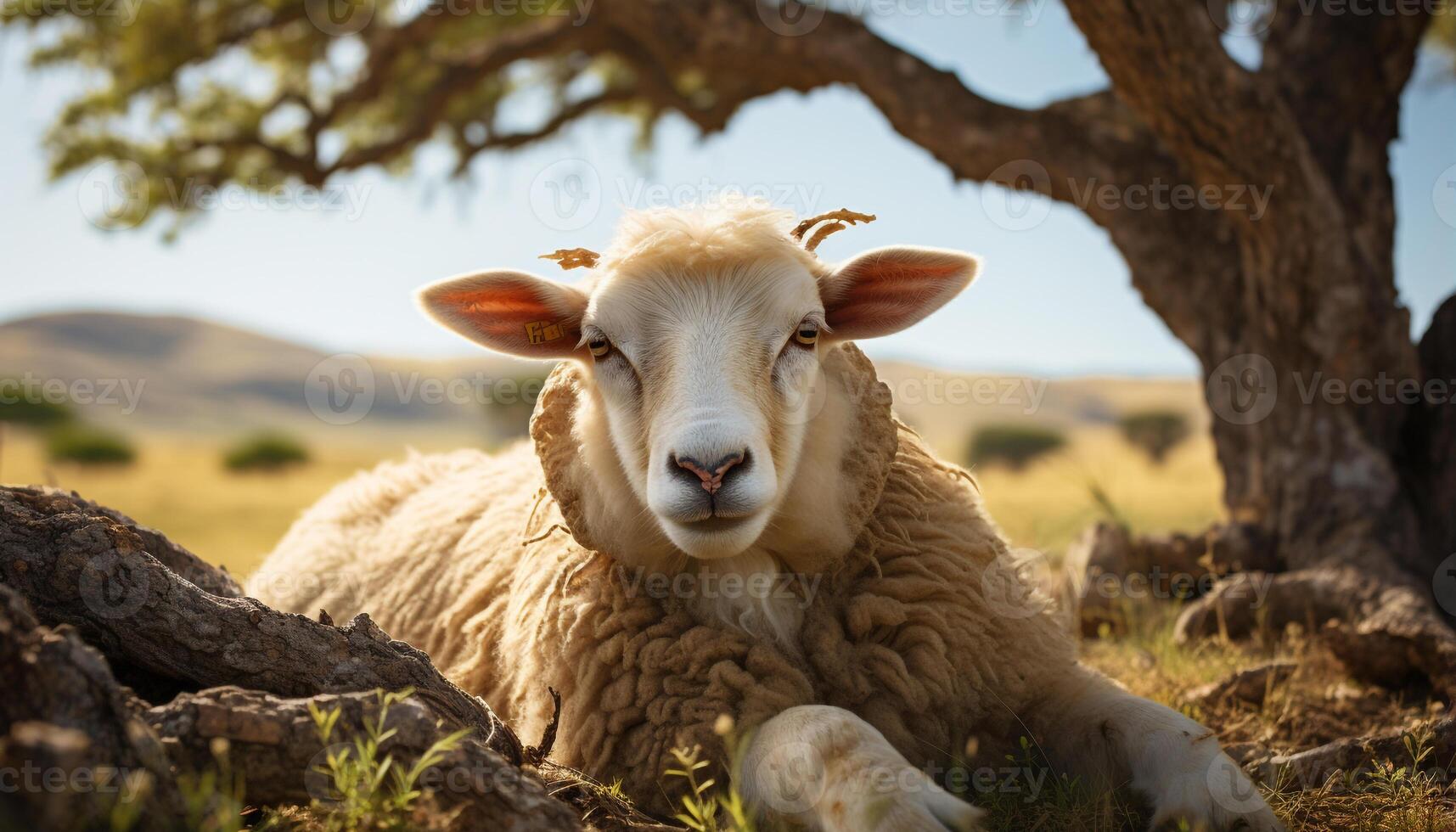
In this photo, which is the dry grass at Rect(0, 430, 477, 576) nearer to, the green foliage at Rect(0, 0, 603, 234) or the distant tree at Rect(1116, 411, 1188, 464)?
the green foliage at Rect(0, 0, 603, 234)

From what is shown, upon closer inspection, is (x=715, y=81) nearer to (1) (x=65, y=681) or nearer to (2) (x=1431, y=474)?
(2) (x=1431, y=474)

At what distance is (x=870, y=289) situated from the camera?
3230mm

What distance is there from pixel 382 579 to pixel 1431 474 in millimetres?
5381

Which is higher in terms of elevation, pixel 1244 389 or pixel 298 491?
A: pixel 1244 389

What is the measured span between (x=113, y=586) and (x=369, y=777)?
0.93 metres

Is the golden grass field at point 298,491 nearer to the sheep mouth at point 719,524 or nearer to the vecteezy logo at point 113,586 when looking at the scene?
the vecteezy logo at point 113,586

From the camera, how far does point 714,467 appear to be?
2484mm

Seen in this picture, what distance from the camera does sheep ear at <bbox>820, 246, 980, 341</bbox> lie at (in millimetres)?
3146

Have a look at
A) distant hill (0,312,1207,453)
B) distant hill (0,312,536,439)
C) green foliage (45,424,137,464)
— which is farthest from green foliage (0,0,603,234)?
distant hill (0,312,536,439)

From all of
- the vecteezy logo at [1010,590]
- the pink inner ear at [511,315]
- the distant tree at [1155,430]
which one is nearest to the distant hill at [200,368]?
the distant tree at [1155,430]

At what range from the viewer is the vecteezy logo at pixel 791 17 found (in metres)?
6.45

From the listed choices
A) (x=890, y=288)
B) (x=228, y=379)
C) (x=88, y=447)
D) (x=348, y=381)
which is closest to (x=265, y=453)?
(x=88, y=447)
